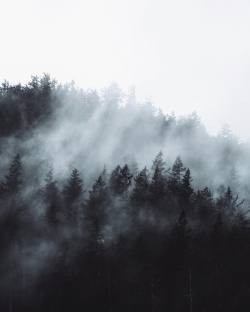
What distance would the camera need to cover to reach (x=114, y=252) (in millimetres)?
60812

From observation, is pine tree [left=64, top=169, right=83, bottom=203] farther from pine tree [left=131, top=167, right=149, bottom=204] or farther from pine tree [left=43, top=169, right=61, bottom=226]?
pine tree [left=131, top=167, right=149, bottom=204]

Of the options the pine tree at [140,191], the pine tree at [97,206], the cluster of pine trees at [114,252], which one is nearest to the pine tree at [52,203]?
the cluster of pine trees at [114,252]

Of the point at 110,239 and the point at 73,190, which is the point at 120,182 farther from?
the point at 110,239

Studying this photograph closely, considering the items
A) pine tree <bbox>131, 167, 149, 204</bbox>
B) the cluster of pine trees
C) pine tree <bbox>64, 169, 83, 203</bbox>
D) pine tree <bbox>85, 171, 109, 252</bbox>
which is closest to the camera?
the cluster of pine trees

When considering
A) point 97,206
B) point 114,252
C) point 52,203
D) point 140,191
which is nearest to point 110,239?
point 114,252

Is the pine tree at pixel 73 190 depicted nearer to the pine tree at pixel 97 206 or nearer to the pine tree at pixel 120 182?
the pine tree at pixel 97 206

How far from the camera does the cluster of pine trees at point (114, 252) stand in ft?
186

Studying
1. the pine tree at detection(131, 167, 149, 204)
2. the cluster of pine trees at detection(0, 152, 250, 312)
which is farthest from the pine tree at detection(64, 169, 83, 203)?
the pine tree at detection(131, 167, 149, 204)

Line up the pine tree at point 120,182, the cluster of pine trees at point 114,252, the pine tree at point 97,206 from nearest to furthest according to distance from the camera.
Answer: the cluster of pine trees at point 114,252
the pine tree at point 97,206
the pine tree at point 120,182

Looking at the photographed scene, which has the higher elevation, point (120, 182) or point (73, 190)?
point (120, 182)

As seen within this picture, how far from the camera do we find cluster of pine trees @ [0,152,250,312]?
56.7 m

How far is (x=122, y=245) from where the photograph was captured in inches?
2447

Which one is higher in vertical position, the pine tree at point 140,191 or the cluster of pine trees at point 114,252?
the pine tree at point 140,191

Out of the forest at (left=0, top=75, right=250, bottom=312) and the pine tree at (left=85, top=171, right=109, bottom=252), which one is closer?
the forest at (left=0, top=75, right=250, bottom=312)
